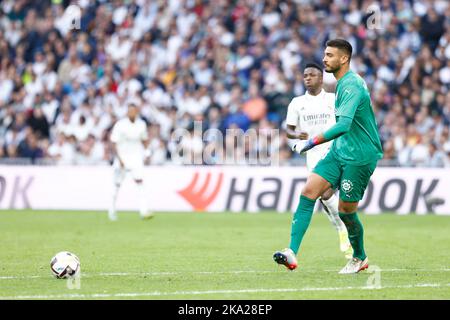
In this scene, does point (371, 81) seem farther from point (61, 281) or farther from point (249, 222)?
point (61, 281)

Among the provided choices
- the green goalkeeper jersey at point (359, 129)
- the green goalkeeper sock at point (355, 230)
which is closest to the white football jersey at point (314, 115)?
the green goalkeeper sock at point (355, 230)

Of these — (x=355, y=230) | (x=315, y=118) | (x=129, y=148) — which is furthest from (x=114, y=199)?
(x=355, y=230)

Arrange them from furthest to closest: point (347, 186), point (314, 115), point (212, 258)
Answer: point (314, 115) < point (212, 258) < point (347, 186)

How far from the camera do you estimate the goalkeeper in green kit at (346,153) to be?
453 inches

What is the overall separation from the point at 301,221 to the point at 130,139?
12.4 meters

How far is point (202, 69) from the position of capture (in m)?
29.0

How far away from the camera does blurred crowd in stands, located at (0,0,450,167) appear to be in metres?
26.8

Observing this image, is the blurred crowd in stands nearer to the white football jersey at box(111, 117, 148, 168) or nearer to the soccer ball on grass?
the white football jersey at box(111, 117, 148, 168)

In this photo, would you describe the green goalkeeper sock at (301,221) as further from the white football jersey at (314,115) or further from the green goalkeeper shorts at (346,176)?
the white football jersey at (314,115)

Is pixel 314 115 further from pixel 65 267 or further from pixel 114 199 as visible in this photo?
pixel 114 199

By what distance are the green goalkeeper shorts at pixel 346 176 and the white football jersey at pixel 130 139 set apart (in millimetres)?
12301

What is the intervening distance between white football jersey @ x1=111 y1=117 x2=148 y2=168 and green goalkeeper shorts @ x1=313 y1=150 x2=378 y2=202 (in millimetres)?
12301

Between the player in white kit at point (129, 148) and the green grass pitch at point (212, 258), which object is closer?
the green grass pitch at point (212, 258)
